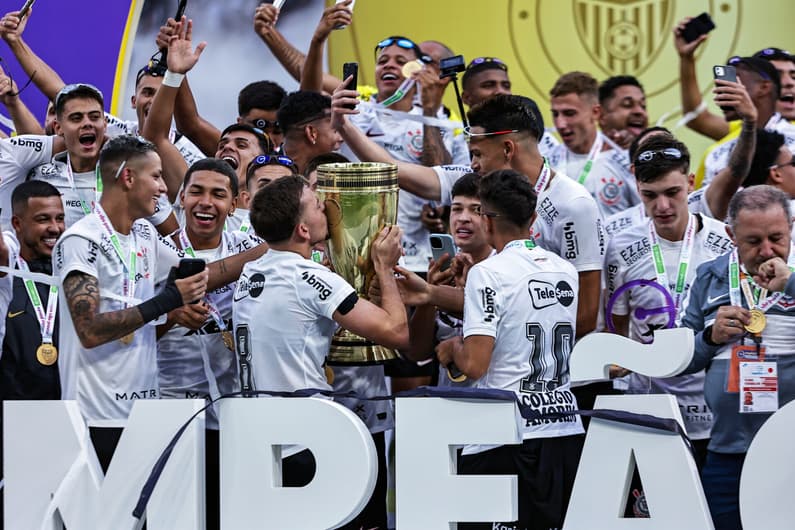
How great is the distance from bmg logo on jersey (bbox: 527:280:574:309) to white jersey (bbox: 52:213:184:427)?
5.64 feet

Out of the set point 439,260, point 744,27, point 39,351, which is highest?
point 744,27

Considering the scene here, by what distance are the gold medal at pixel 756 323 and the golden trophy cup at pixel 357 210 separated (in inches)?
61.6

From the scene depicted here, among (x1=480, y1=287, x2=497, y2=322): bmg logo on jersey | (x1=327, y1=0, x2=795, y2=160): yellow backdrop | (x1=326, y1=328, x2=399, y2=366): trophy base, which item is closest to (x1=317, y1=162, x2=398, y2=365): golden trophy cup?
(x1=326, y1=328, x2=399, y2=366): trophy base

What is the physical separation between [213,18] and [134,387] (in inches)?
189

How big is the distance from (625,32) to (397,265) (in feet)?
17.7

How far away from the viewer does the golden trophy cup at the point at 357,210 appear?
16.6ft

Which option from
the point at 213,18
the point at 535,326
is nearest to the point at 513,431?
the point at 535,326

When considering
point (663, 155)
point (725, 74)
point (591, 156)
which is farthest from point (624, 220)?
point (591, 156)

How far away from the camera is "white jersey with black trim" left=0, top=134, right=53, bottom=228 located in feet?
22.3

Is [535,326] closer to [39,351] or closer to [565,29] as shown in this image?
[39,351]

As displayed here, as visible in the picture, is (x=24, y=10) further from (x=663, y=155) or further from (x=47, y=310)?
(x=663, y=155)

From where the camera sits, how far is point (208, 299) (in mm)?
5672

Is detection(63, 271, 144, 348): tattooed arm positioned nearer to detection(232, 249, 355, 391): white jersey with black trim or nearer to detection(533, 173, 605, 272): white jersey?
detection(232, 249, 355, 391): white jersey with black trim

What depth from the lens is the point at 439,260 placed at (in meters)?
5.51
